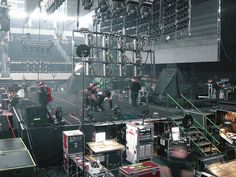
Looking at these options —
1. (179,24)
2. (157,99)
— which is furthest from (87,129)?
(179,24)

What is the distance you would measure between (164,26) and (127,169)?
12.7 m

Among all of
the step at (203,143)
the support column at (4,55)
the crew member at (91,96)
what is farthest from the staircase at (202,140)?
the support column at (4,55)

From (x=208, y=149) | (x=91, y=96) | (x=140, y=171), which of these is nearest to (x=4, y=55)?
(x=91, y=96)

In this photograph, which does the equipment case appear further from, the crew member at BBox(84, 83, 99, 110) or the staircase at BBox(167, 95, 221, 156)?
the crew member at BBox(84, 83, 99, 110)

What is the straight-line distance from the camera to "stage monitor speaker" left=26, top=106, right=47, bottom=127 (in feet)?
32.9

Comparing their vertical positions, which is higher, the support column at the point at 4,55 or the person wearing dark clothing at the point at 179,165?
the support column at the point at 4,55

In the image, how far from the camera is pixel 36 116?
10.1 meters

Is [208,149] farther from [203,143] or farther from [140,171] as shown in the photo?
[140,171]

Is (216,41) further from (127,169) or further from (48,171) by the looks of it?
(48,171)

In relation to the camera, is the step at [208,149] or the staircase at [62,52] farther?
the staircase at [62,52]

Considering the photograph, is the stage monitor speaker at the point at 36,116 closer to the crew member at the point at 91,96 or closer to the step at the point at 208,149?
the crew member at the point at 91,96

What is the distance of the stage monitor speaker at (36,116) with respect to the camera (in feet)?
32.9

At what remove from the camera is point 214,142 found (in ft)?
42.3

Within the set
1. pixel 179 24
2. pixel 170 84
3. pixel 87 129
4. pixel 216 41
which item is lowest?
pixel 87 129
